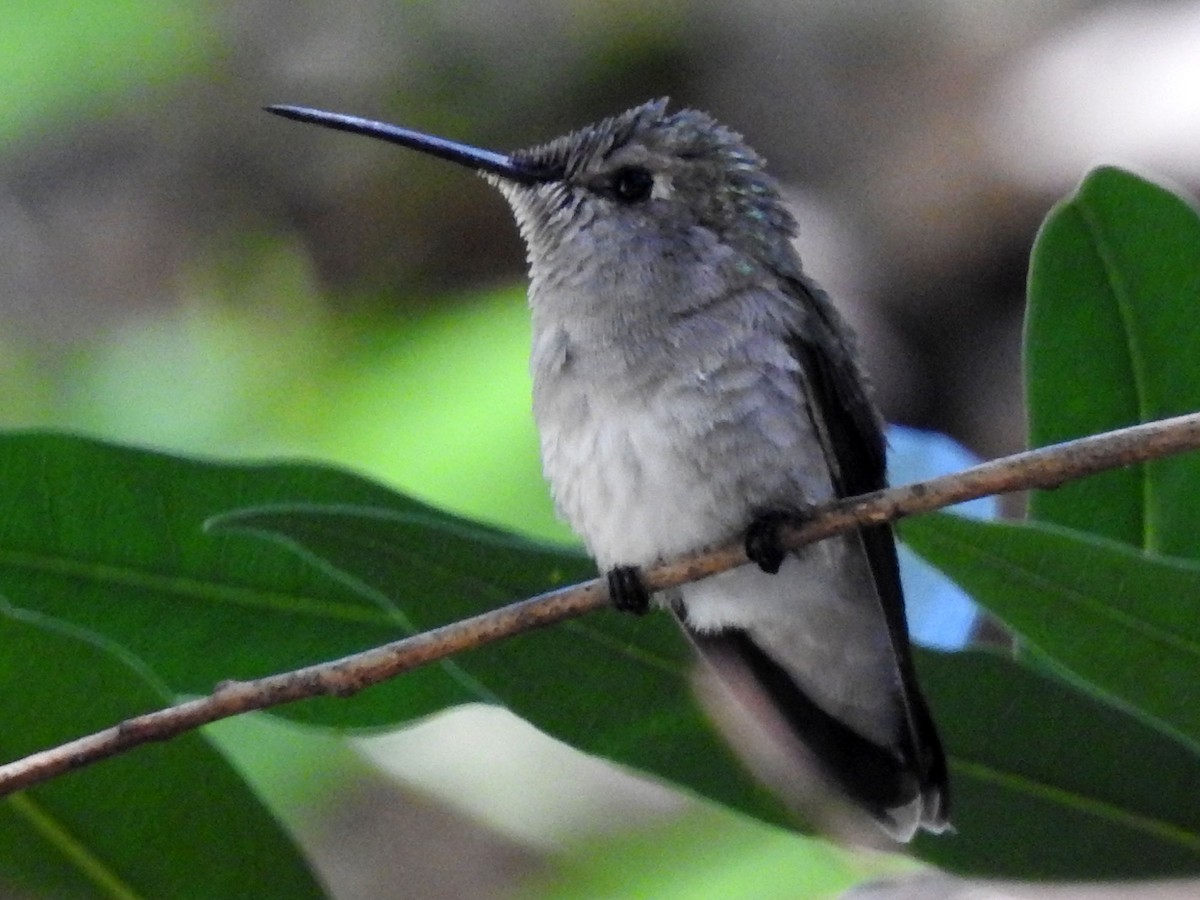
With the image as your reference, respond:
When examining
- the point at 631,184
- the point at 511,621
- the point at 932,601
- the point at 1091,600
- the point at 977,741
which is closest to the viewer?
the point at 511,621

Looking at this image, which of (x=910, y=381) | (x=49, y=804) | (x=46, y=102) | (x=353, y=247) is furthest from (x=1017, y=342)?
(x=49, y=804)

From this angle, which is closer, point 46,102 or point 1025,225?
point 46,102

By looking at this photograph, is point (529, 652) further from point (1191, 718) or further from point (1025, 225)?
point (1025, 225)

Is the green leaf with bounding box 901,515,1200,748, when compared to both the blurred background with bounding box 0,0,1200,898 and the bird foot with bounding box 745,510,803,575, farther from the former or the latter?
the blurred background with bounding box 0,0,1200,898

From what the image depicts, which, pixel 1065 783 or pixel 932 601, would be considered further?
pixel 932 601

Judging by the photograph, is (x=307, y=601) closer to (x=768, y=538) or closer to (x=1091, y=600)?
(x=768, y=538)

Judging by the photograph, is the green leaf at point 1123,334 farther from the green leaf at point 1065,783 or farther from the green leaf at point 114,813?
the green leaf at point 114,813

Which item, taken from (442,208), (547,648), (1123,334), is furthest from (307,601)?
(442,208)
